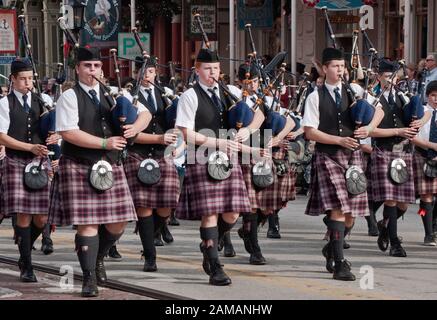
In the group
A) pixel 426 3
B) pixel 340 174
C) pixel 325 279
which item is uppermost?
pixel 426 3

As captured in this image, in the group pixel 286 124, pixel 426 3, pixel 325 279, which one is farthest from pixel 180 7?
pixel 325 279

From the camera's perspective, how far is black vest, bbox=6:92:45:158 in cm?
1012

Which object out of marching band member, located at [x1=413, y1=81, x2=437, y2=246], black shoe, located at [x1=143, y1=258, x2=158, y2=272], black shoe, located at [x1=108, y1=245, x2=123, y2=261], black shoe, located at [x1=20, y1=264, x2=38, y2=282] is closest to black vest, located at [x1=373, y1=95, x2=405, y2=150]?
marching band member, located at [x1=413, y1=81, x2=437, y2=246]

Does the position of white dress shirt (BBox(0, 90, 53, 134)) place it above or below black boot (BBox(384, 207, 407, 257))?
above

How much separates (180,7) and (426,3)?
435 inches

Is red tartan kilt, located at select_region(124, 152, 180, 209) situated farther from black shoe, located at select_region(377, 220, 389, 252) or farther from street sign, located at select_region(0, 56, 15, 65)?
street sign, located at select_region(0, 56, 15, 65)

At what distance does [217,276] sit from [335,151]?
4.67 ft

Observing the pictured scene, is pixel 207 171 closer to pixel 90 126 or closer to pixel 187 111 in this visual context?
pixel 187 111

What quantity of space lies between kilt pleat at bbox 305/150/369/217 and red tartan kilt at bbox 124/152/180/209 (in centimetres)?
145

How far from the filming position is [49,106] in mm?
10297

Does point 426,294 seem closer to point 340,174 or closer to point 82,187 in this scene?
point 340,174

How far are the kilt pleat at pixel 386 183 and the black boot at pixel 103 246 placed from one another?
3014mm

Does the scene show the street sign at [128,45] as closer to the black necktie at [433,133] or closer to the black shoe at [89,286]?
the black necktie at [433,133]

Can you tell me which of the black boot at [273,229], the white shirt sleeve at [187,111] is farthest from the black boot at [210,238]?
the black boot at [273,229]
